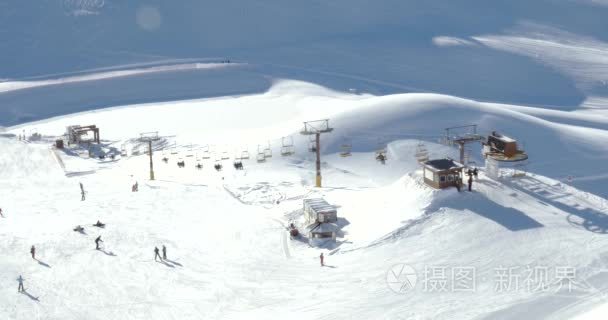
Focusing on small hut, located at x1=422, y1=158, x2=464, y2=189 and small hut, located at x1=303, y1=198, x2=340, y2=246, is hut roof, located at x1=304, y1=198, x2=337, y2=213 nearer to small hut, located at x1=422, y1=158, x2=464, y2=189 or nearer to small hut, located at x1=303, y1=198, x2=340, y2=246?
small hut, located at x1=303, y1=198, x2=340, y2=246

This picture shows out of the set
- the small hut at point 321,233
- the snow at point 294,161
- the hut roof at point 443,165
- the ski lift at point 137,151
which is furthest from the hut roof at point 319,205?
the ski lift at point 137,151

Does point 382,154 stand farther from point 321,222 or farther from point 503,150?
point 321,222

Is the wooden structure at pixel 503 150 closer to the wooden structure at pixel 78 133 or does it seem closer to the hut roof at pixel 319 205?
the hut roof at pixel 319 205

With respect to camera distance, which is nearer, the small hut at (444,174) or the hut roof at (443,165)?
the small hut at (444,174)

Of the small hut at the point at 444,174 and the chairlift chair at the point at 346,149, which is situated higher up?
the small hut at the point at 444,174

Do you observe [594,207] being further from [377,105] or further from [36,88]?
[36,88]

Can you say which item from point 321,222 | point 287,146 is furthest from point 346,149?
point 321,222

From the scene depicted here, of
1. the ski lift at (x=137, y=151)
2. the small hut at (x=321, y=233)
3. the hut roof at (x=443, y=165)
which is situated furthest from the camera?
the ski lift at (x=137, y=151)

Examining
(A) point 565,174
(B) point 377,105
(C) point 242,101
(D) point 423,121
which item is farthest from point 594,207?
(C) point 242,101
